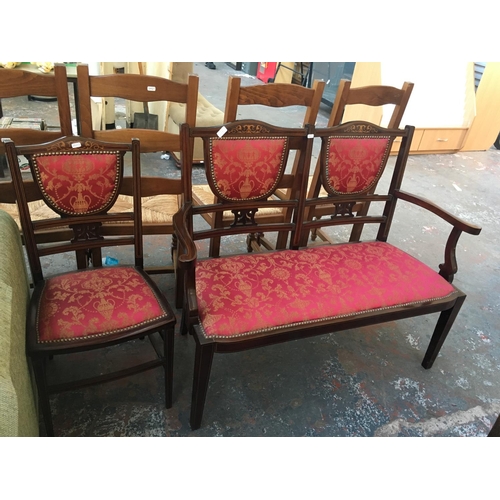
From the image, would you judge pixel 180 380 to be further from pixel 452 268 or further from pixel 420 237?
pixel 420 237

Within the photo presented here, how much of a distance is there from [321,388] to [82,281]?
1.07 metres

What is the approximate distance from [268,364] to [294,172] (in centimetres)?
88

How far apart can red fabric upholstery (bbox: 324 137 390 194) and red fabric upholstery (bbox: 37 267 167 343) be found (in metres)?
0.96

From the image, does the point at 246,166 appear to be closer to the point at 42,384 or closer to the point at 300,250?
the point at 300,250

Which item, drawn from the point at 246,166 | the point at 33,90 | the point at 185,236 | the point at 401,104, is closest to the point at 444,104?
the point at 401,104

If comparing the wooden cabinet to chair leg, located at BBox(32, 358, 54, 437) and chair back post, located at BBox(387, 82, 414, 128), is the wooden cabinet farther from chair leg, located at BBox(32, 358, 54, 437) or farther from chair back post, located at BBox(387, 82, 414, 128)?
chair leg, located at BBox(32, 358, 54, 437)

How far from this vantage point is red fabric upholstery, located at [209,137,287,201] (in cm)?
165

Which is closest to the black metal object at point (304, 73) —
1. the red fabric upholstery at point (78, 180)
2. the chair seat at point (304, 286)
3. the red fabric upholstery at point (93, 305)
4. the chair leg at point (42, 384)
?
the chair seat at point (304, 286)

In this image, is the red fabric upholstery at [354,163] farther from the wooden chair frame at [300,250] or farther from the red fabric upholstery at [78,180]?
the red fabric upholstery at [78,180]

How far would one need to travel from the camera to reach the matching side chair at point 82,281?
1.28 m

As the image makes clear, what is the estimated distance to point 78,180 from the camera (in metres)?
1.45

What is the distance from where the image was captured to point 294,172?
190 centimetres

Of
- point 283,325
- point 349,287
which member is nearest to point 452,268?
point 349,287

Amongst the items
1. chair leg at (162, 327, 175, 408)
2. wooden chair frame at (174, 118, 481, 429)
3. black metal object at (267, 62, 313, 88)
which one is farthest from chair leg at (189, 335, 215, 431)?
black metal object at (267, 62, 313, 88)
